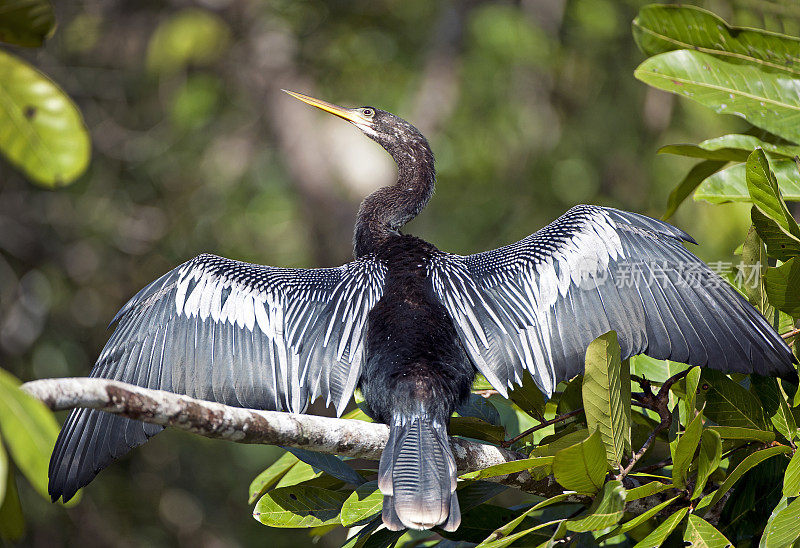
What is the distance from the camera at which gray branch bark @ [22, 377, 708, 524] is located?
1222mm

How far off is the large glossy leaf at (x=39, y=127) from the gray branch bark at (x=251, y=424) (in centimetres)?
35

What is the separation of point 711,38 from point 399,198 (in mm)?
1292

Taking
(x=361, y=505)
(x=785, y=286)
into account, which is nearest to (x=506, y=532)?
(x=361, y=505)

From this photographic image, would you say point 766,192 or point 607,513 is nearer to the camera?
point 607,513

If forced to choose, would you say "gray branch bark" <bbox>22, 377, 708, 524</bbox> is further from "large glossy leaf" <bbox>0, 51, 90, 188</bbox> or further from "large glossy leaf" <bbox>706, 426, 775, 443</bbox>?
"large glossy leaf" <bbox>0, 51, 90, 188</bbox>

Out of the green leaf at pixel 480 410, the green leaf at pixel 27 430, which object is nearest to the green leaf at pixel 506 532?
the green leaf at pixel 480 410

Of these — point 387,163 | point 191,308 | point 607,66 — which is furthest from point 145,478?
point 607,66

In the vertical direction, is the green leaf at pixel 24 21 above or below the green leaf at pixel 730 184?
above

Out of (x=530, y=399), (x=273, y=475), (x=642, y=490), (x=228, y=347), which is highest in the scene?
(x=642, y=490)

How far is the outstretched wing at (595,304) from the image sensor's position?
1.89 m

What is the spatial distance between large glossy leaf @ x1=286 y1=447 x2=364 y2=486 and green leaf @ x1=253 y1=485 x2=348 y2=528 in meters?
0.05

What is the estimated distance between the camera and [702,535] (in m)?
1.48

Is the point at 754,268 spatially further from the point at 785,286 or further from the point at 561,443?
the point at 561,443

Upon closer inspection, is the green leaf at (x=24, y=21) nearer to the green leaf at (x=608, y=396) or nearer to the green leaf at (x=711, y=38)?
the green leaf at (x=608, y=396)
